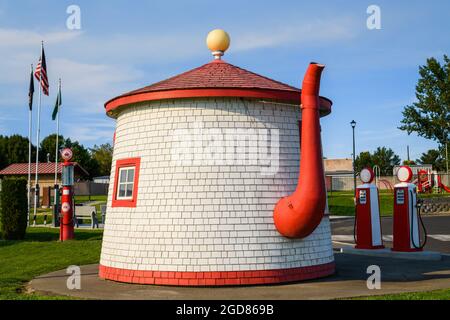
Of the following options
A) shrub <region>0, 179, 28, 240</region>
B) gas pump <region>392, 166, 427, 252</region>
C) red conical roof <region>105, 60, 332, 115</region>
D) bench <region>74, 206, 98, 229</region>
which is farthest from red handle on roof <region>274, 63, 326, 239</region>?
bench <region>74, 206, 98, 229</region>

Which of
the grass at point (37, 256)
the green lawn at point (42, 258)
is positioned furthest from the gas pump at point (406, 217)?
the grass at point (37, 256)

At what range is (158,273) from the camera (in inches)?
392

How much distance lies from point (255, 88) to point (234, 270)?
3293 millimetres

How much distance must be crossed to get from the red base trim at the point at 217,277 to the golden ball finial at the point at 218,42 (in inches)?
195

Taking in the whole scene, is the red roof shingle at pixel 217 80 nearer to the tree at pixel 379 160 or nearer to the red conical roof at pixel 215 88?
the red conical roof at pixel 215 88

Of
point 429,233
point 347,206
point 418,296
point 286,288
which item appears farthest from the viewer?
point 347,206

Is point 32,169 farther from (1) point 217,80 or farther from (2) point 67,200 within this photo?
(1) point 217,80

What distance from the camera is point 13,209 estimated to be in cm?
2062

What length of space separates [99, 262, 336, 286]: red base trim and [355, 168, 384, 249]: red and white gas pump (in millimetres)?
5098

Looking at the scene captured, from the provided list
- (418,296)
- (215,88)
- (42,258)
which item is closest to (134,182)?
(215,88)

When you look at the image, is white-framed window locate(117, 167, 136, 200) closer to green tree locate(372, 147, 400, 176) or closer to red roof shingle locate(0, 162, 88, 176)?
red roof shingle locate(0, 162, 88, 176)

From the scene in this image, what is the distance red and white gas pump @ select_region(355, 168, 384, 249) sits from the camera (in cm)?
1505

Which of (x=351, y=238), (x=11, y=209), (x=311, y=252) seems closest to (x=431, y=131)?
(x=351, y=238)

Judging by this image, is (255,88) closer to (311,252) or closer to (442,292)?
(311,252)
